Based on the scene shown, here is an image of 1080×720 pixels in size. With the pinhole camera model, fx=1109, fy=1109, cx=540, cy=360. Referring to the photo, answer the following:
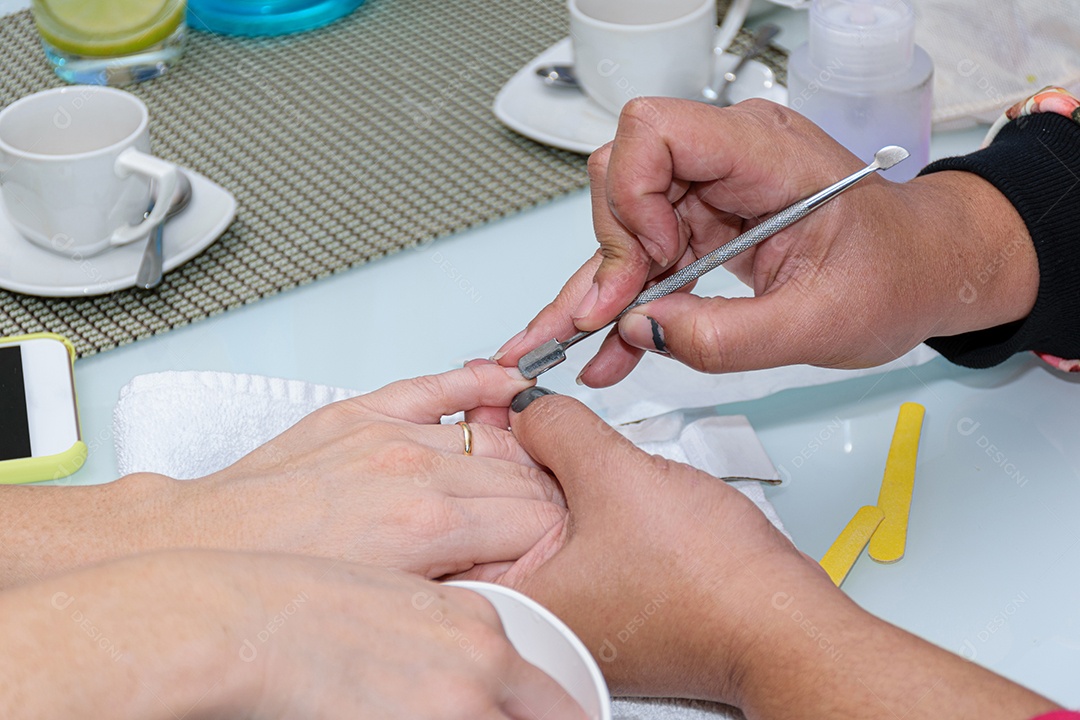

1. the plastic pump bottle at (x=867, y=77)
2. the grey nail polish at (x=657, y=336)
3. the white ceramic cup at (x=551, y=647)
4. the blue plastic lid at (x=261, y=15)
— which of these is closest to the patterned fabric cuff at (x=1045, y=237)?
the plastic pump bottle at (x=867, y=77)

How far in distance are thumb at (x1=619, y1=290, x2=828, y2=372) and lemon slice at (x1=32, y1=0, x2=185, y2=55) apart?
0.72 m

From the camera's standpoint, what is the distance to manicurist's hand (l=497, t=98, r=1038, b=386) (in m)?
0.72

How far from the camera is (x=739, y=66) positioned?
1138 millimetres

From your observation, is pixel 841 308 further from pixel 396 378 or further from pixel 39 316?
pixel 39 316

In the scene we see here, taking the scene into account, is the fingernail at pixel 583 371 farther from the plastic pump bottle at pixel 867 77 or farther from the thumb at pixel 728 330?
the plastic pump bottle at pixel 867 77

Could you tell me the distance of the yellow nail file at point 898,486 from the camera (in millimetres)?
729

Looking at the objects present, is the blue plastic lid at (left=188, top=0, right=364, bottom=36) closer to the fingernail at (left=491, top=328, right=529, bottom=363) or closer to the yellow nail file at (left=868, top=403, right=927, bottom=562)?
the fingernail at (left=491, top=328, right=529, bottom=363)

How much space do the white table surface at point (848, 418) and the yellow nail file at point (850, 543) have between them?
0.03ft

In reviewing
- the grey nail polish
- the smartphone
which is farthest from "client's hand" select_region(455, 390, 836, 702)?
the smartphone

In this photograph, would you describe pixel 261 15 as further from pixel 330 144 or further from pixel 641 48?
pixel 641 48

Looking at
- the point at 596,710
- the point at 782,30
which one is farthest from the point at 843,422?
the point at 782,30

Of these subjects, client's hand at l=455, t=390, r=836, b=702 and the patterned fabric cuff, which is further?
the patterned fabric cuff

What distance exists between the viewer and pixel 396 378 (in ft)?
2.90

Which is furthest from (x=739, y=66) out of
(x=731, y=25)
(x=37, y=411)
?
(x=37, y=411)
